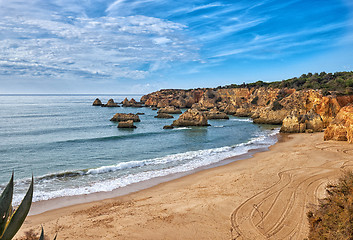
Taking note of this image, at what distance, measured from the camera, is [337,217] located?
183 inches

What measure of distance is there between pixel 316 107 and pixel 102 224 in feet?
103

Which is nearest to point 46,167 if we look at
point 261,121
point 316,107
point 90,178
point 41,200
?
point 90,178

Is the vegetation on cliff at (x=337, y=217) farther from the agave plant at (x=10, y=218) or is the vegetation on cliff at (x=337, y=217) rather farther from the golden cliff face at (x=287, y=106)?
the golden cliff face at (x=287, y=106)

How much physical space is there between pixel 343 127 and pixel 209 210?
1778cm

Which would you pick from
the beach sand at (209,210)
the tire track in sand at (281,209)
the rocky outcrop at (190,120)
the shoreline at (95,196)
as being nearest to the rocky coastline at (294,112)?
the rocky outcrop at (190,120)

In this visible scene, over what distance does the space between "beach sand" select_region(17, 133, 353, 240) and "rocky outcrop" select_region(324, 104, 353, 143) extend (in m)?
7.55

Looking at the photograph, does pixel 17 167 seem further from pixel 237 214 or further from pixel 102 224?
pixel 237 214

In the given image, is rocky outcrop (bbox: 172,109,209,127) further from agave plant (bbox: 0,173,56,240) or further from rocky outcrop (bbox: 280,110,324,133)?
agave plant (bbox: 0,173,56,240)

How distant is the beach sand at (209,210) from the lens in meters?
6.77

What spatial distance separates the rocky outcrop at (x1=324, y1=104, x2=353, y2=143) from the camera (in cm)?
1859

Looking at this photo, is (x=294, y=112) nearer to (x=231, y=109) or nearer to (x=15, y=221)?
(x=231, y=109)

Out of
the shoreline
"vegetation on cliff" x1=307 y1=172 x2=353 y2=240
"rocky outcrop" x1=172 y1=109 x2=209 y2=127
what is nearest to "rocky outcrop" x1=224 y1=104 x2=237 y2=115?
"rocky outcrop" x1=172 y1=109 x2=209 y2=127

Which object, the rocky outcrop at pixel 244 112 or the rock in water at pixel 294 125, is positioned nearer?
the rock in water at pixel 294 125

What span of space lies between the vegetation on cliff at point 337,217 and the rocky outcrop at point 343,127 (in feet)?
54.1
